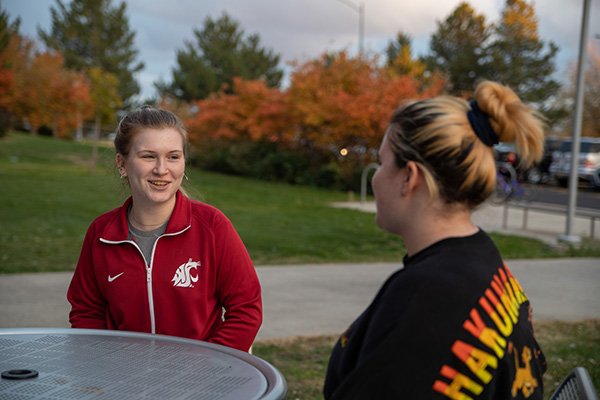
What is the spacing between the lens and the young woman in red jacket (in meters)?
2.46

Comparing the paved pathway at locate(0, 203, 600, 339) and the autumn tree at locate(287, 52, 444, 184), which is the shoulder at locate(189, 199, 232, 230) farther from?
the autumn tree at locate(287, 52, 444, 184)

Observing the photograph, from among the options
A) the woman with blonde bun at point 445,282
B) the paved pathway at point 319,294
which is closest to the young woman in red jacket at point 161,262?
the woman with blonde bun at point 445,282

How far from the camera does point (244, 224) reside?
1202 cm

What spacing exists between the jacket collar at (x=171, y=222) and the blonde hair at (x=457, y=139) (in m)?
1.15

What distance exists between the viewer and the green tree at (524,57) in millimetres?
39562

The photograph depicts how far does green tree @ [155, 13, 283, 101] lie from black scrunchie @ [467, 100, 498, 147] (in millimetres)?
48333

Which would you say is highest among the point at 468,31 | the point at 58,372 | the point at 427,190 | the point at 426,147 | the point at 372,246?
the point at 468,31

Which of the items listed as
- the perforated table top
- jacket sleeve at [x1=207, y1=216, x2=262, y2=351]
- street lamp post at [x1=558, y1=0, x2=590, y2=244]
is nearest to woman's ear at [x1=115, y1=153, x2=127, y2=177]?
jacket sleeve at [x1=207, y1=216, x2=262, y2=351]

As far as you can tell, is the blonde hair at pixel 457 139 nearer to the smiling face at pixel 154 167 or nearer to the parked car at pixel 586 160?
the smiling face at pixel 154 167

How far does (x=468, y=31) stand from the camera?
42219 mm

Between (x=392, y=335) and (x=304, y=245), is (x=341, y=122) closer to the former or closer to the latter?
(x=304, y=245)

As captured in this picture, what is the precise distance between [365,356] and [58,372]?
1.01m

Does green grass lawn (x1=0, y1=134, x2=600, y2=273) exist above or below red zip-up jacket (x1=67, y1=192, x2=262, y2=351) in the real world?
below

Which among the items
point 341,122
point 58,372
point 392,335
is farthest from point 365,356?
point 341,122
